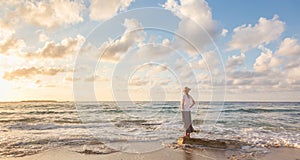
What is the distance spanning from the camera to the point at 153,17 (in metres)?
8.94

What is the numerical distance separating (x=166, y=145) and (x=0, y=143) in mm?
6051

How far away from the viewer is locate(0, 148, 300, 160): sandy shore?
26.3ft

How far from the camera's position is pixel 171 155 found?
837cm

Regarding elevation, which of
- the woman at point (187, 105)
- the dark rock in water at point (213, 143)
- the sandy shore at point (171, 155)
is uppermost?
the woman at point (187, 105)

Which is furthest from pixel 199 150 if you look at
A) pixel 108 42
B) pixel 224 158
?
pixel 108 42

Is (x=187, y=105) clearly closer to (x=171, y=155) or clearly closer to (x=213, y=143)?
(x=213, y=143)

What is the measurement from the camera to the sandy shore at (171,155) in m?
8.01

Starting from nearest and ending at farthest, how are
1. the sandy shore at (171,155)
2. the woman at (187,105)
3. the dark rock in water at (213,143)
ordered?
the sandy shore at (171,155) < the dark rock in water at (213,143) < the woman at (187,105)

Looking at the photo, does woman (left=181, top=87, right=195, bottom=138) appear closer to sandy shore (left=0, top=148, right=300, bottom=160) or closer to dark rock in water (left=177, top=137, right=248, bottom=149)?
dark rock in water (left=177, top=137, right=248, bottom=149)

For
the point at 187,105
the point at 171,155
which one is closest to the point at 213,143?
the point at 187,105

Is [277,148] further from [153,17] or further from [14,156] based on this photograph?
[14,156]

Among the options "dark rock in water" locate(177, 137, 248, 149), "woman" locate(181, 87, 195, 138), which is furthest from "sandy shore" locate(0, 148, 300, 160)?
"woman" locate(181, 87, 195, 138)

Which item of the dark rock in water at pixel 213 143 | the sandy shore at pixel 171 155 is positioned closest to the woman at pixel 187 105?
the dark rock in water at pixel 213 143

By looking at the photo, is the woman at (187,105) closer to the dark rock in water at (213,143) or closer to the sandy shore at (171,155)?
the dark rock in water at (213,143)
